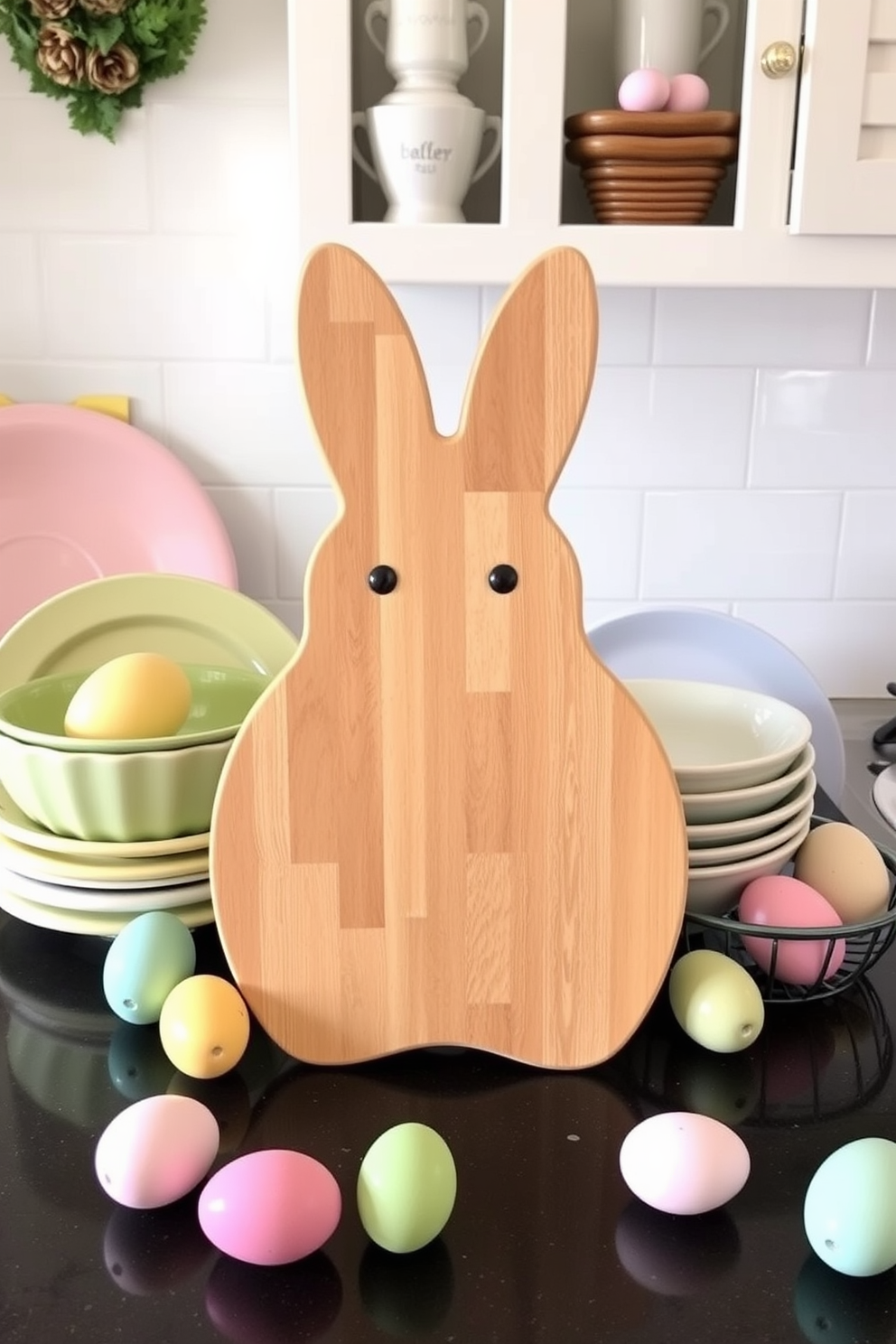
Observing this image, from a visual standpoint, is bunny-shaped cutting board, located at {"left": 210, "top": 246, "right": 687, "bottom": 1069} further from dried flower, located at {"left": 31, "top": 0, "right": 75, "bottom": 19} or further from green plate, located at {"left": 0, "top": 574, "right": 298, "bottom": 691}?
dried flower, located at {"left": 31, "top": 0, "right": 75, "bottom": 19}

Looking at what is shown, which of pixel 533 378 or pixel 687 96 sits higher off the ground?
pixel 687 96

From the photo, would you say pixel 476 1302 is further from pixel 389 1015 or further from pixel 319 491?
pixel 319 491

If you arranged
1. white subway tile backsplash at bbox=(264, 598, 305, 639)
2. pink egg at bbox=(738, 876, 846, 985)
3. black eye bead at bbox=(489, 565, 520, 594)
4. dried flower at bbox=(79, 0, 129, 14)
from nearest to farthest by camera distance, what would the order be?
black eye bead at bbox=(489, 565, 520, 594), pink egg at bbox=(738, 876, 846, 985), dried flower at bbox=(79, 0, 129, 14), white subway tile backsplash at bbox=(264, 598, 305, 639)

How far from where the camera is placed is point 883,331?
49.5 inches

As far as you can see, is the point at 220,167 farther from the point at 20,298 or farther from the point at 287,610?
the point at 287,610

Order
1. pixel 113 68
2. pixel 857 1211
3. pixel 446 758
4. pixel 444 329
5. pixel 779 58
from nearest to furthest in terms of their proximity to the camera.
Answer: pixel 857 1211, pixel 446 758, pixel 779 58, pixel 113 68, pixel 444 329

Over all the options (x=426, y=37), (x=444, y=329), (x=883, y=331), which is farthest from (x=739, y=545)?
(x=426, y=37)

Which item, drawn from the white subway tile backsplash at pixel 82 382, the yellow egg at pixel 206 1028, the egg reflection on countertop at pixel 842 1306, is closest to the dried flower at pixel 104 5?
the white subway tile backsplash at pixel 82 382

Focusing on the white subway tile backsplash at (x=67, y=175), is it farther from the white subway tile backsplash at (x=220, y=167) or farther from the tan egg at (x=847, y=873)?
the tan egg at (x=847, y=873)

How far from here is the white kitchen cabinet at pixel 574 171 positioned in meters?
0.93

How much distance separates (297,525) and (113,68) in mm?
455

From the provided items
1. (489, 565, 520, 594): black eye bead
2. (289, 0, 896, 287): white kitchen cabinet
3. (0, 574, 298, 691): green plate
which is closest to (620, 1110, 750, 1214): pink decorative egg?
(489, 565, 520, 594): black eye bead

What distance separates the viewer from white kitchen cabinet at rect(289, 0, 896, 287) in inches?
36.5

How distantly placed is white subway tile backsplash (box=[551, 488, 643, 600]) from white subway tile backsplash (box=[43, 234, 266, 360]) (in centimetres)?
36
